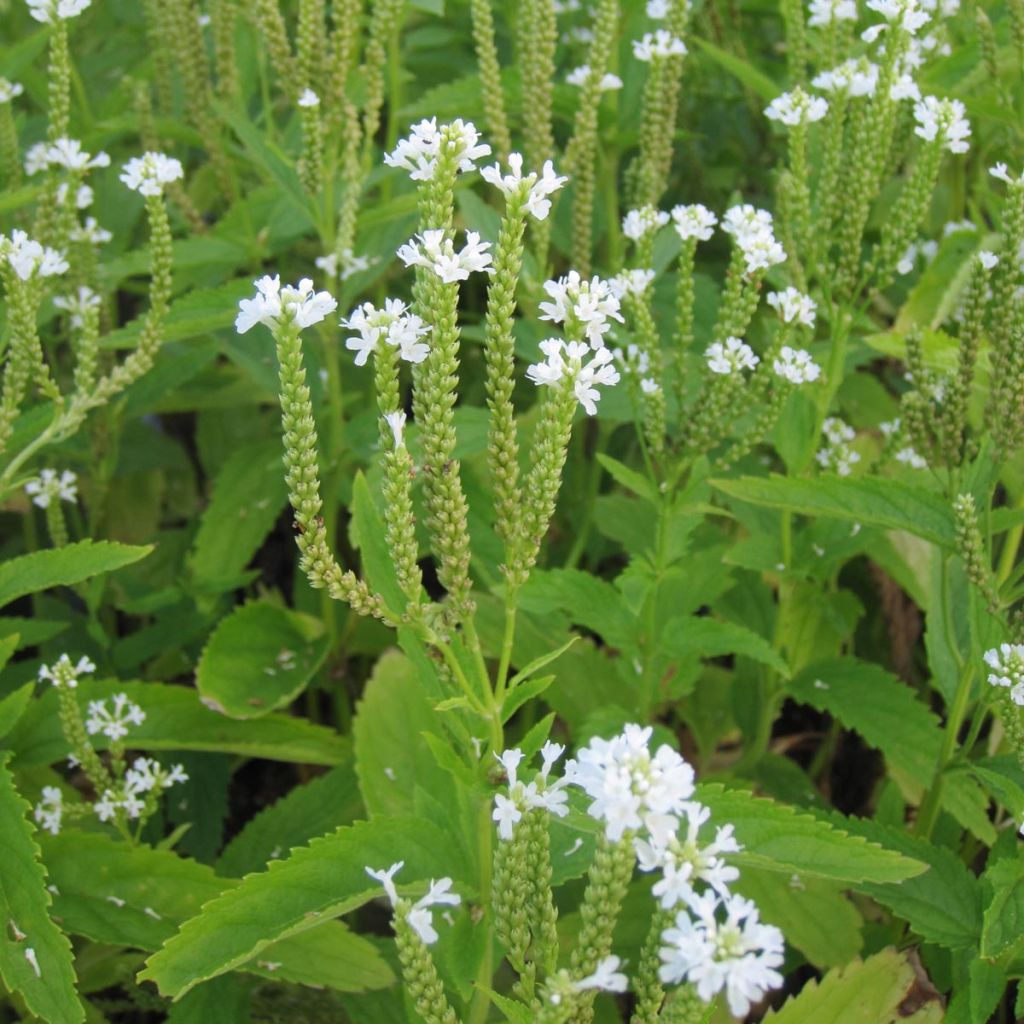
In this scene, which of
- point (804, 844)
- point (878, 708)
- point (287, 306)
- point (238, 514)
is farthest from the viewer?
point (238, 514)

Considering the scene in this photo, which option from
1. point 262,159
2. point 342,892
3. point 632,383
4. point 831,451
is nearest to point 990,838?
point 831,451

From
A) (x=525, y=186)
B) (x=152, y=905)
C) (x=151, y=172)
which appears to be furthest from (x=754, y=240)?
(x=152, y=905)

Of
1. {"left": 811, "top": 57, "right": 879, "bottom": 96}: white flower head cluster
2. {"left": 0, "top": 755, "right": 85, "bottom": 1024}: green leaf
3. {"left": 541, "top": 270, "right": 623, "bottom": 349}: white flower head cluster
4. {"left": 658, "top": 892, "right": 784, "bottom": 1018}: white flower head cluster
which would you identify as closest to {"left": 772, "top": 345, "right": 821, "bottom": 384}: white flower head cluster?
{"left": 811, "top": 57, "right": 879, "bottom": 96}: white flower head cluster

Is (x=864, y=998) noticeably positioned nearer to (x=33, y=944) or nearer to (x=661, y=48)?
(x=33, y=944)

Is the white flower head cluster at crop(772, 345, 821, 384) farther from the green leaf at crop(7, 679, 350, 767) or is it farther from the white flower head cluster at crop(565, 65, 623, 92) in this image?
the green leaf at crop(7, 679, 350, 767)

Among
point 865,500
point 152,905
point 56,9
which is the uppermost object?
point 56,9

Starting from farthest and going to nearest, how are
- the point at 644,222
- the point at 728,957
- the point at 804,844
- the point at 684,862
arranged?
1. the point at 644,222
2. the point at 804,844
3. the point at 684,862
4. the point at 728,957
